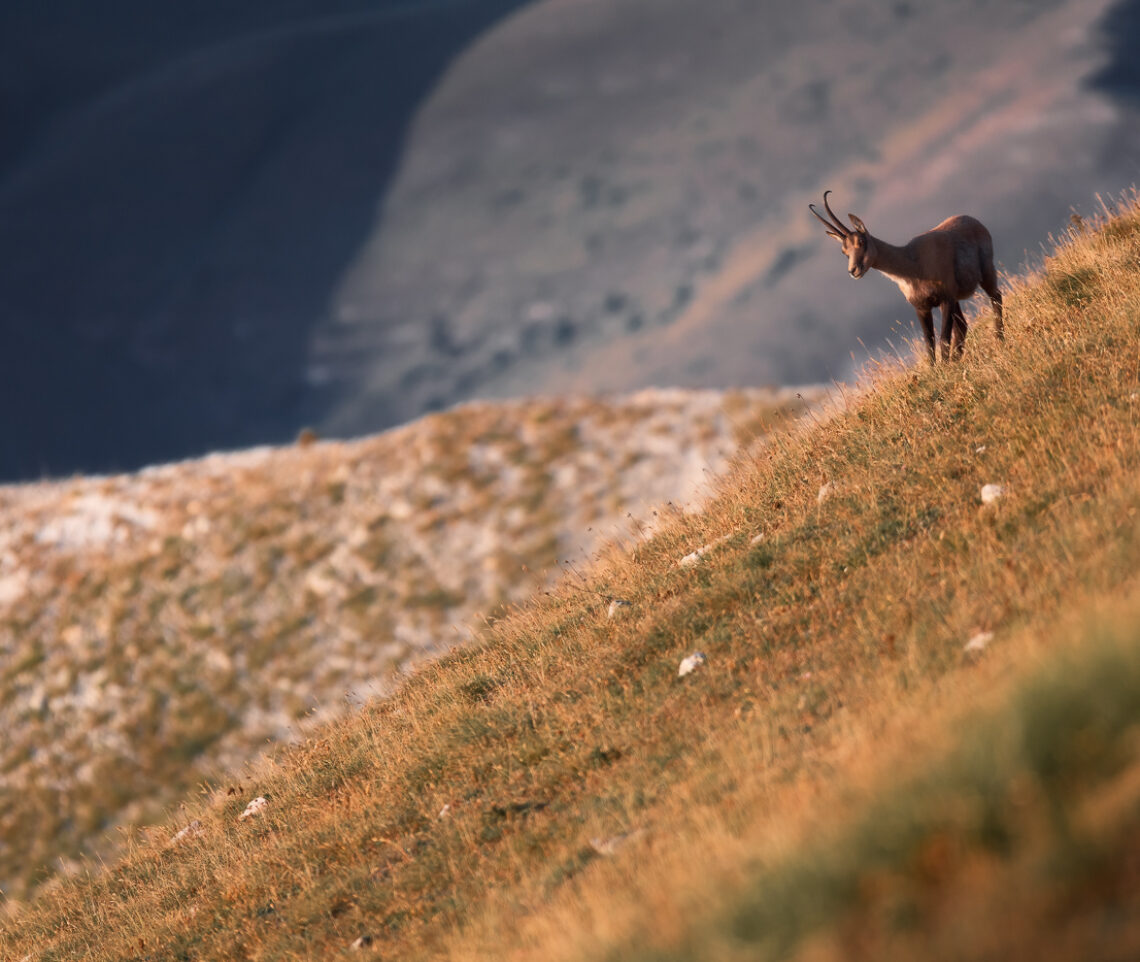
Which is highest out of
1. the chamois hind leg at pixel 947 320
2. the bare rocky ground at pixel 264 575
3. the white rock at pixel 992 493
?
the white rock at pixel 992 493

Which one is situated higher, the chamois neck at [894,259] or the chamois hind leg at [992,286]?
the chamois neck at [894,259]

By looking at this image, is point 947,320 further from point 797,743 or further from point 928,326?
point 797,743

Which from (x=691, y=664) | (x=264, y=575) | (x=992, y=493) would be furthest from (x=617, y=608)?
(x=264, y=575)

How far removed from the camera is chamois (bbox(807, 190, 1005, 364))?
1206 cm

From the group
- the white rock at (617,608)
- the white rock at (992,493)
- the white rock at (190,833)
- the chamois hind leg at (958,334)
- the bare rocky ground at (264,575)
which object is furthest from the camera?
the bare rocky ground at (264,575)

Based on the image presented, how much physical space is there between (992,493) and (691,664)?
109 inches

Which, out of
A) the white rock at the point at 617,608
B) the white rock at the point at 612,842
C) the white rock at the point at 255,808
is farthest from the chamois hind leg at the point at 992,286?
the white rock at the point at 255,808

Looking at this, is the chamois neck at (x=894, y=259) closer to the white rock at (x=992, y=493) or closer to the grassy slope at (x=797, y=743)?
the grassy slope at (x=797, y=743)

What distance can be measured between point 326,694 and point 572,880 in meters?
26.0

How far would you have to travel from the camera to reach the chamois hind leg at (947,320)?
12.6 meters

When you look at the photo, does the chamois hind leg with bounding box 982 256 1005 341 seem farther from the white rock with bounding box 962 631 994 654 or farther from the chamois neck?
the white rock with bounding box 962 631 994 654

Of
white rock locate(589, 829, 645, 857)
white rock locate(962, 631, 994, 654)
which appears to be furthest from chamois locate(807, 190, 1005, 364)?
white rock locate(589, 829, 645, 857)

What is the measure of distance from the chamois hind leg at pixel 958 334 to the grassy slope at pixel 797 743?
57cm

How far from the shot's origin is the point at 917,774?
463 centimetres
